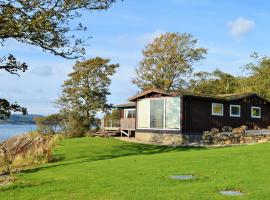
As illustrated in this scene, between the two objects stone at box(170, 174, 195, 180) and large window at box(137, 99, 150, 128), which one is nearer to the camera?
stone at box(170, 174, 195, 180)

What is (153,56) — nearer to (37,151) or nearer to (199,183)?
(37,151)

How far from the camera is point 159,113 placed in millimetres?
32906

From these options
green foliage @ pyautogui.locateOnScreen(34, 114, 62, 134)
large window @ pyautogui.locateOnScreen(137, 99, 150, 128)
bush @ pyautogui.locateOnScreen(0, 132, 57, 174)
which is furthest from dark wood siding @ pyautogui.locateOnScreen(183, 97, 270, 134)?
green foliage @ pyautogui.locateOnScreen(34, 114, 62, 134)

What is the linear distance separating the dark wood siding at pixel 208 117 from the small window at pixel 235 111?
241 mm

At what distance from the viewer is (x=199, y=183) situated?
435 inches

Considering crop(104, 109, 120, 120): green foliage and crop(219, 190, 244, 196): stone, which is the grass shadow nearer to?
crop(219, 190, 244, 196): stone

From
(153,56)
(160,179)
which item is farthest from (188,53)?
(160,179)

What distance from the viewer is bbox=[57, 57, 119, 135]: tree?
48.3 m

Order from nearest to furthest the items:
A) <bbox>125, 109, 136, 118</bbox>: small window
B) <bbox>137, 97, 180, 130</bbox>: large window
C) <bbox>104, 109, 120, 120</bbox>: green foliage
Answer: <bbox>137, 97, 180, 130</bbox>: large window, <bbox>125, 109, 136, 118</bbox>: small window, <bbox>104, 109, 120, 120</bbox>: green foliage

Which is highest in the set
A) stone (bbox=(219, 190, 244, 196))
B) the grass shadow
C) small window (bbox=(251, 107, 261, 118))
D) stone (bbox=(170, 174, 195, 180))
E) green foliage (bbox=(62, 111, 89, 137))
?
small window (bbox=(251, 107, 261, 118))

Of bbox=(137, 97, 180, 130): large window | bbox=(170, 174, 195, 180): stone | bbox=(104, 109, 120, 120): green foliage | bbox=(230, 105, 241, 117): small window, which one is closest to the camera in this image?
bbox=(170, 174, 195, 180): stone

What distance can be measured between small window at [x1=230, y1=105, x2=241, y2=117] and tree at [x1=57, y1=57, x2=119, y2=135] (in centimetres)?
1761

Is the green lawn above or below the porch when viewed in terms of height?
below

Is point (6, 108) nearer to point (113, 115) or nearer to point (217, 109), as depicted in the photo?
point (217, 109)
